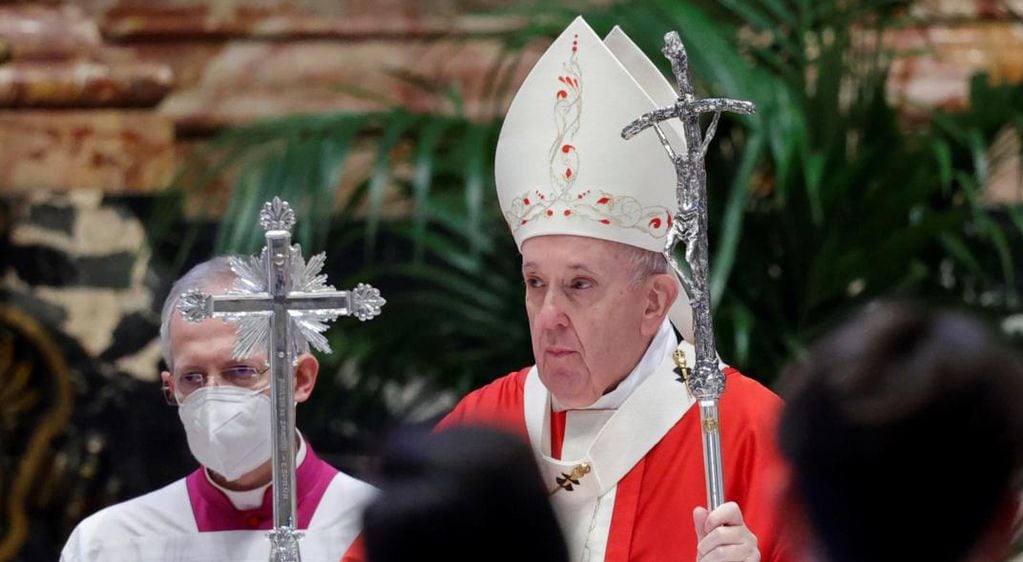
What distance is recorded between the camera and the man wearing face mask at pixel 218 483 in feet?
11.1

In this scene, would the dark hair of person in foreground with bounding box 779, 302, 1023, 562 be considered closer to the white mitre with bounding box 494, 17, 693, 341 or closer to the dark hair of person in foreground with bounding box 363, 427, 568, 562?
the dark hair of person in foreground with bounding box 363, 427, 568, 562

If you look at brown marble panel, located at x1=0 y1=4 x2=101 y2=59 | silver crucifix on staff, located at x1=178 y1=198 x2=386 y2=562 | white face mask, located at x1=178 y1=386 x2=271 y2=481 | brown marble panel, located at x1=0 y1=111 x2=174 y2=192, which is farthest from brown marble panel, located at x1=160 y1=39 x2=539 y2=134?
silver crucifix on staff, located at x1=178 y1=198 x2=386 y2=562

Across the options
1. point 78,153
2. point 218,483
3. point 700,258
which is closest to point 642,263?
point 700,258

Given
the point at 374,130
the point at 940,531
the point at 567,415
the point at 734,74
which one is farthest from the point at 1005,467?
the point at 374,130

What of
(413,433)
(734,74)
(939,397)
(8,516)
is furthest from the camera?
(8,516)

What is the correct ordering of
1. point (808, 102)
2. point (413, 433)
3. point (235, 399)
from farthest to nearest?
point (808, 102)
point (235, 399)
point (413, 433)

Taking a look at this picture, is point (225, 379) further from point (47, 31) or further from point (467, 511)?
point (47, 31)

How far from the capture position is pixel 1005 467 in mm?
1614

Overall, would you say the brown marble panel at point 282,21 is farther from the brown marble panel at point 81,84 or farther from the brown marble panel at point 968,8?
the brown marble panel at point 968,8

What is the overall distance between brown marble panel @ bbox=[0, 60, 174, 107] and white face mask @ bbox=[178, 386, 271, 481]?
2.82 metres

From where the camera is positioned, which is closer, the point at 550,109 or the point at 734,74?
the point at 550,109

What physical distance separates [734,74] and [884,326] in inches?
130

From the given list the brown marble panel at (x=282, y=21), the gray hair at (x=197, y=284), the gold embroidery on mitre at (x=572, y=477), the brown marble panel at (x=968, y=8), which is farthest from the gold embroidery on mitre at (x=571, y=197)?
the brown marble panel at (x=968, y=8)

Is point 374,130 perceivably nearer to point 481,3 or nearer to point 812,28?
point 481,3
